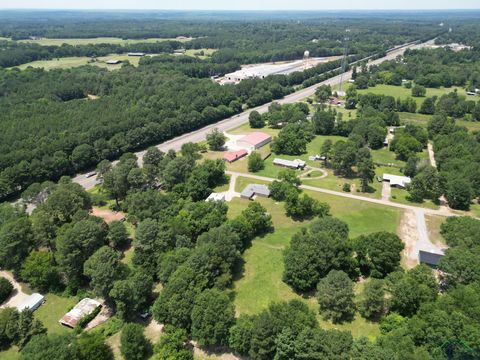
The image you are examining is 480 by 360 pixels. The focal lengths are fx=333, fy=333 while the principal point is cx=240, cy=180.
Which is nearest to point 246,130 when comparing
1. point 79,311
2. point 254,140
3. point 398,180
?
point 254,140

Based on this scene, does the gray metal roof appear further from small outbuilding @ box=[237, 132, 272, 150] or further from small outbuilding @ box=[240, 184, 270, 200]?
small outbuilding @ box=[237, 132, 272, 150]

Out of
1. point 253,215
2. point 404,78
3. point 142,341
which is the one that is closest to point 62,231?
point 142,341

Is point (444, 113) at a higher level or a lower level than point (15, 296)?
higher

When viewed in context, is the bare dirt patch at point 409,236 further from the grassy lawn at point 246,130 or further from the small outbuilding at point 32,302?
the grassy lawn at point 246,130

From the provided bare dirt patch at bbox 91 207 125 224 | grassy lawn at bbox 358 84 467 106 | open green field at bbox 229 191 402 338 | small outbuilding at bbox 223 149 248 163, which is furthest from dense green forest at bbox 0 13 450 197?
open green field at bbox 229 191 402 338

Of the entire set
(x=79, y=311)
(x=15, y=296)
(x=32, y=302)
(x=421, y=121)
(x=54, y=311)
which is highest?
(x=421, y=121)

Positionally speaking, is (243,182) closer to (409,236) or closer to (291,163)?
(291,163)
